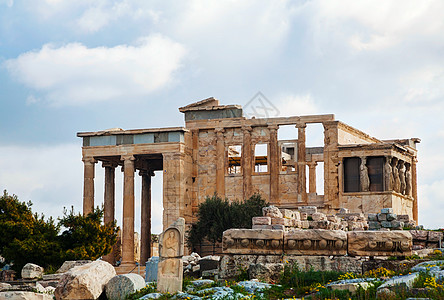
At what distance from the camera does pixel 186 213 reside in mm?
37438

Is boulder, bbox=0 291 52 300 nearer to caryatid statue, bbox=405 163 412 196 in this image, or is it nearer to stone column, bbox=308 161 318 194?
stone column, bbox=308 161 318 194

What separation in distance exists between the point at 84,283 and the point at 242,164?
22982 millimetres

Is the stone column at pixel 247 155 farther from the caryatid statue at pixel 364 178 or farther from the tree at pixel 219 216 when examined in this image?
the caryatid statue at pixel 364 178

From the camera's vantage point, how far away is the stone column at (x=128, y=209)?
3750cm

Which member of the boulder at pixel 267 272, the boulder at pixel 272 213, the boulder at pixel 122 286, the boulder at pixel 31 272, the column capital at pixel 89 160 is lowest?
the boulder at pixel 31 272

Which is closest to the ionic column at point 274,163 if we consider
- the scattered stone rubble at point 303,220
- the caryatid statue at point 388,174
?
the caryatid statue at point 388,174

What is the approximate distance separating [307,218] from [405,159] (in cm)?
1477

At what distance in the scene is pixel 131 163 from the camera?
3800cm

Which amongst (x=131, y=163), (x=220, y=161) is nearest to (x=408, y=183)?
(x=220, y=161)

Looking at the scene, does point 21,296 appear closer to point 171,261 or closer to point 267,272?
point 171,261

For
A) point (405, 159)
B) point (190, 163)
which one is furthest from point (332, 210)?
point (190, 163)

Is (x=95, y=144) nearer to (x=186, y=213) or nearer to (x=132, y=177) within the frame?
(x=132, y=177)

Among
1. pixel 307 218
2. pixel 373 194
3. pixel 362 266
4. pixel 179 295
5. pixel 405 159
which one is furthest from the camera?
pixel 405 159

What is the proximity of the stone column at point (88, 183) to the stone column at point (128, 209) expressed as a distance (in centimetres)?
160
